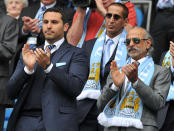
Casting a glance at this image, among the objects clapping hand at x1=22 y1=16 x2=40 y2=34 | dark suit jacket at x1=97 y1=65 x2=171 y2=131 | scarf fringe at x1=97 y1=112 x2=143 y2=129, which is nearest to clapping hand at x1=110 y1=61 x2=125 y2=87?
dark suit jacket at x1=97 y1=65 x2=171 y2=131

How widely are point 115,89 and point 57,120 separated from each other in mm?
721

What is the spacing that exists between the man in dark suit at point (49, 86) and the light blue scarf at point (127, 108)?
380mm

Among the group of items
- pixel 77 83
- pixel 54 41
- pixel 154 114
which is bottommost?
pixel 154 114

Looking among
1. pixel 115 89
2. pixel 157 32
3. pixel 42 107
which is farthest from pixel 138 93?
pixel 157 32

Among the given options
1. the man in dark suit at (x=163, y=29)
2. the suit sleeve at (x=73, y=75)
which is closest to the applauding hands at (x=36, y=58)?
the suit sleeve at (x=73, y=75)

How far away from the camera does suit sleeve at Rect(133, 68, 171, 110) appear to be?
16.8ft

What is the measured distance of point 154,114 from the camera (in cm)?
533

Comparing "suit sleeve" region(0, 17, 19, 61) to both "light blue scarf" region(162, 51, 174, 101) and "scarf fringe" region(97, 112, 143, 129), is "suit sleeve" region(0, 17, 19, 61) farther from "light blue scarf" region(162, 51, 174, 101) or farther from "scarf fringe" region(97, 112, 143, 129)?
"light blue scarf" region(162, 51, 174, 101)

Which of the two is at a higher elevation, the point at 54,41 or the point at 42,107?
the point at 54,41

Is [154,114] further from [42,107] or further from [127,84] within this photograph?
[42,107]

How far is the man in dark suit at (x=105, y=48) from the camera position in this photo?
598 cm

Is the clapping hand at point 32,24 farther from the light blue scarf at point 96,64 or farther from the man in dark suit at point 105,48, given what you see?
the light blue scarf at point 96,64

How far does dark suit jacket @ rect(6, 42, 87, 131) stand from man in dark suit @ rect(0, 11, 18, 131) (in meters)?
0.80

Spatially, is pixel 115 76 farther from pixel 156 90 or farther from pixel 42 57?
pixel 42 57
